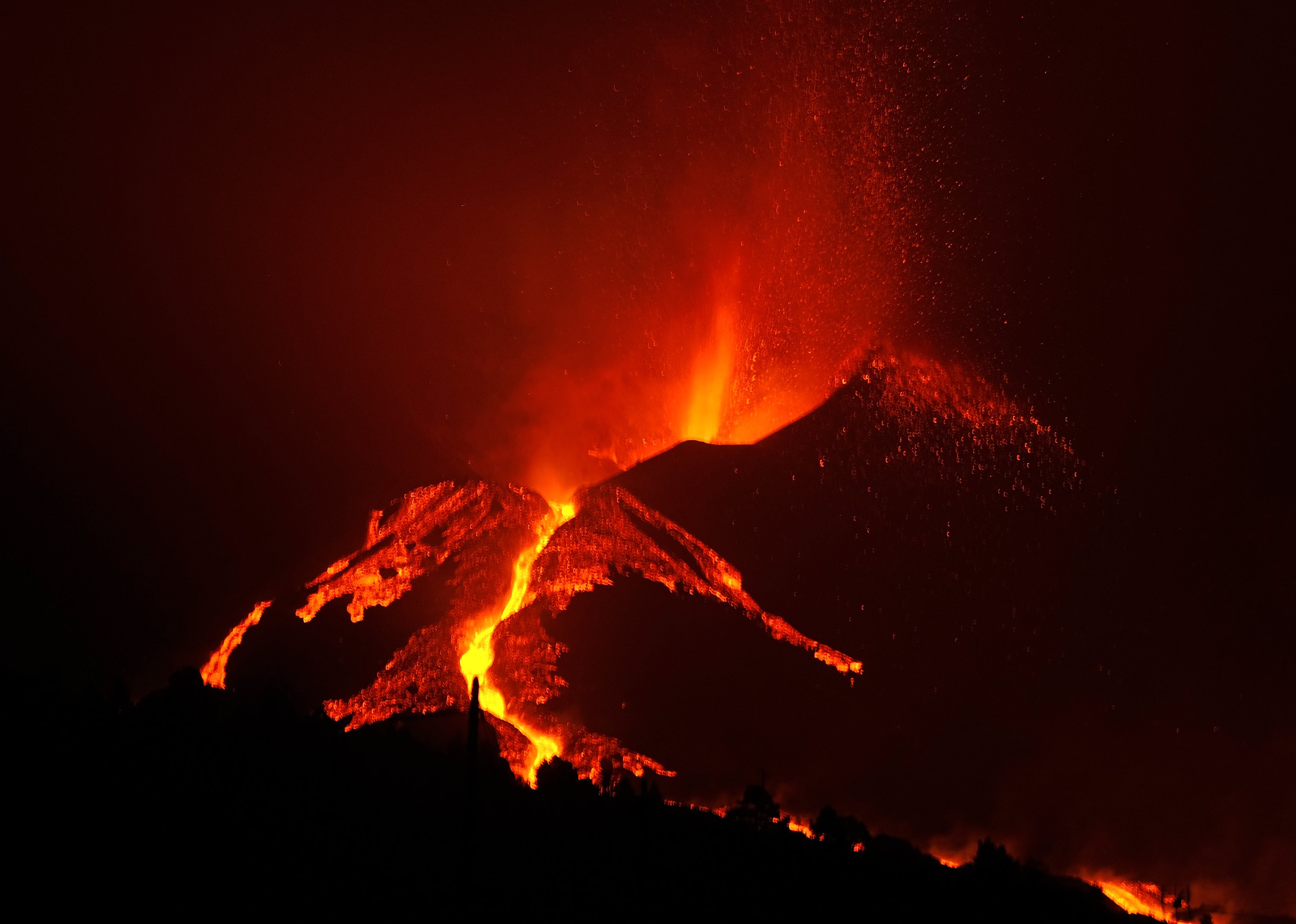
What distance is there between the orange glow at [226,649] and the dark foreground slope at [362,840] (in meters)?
7.42

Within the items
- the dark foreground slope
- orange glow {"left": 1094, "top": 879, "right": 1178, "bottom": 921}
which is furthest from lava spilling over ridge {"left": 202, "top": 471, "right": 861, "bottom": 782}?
orange glow {"left": 1094, "top": 879, "right": 1178, "bottom": 921}

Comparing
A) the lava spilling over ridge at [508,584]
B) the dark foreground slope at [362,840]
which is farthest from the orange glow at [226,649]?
the dark foreground slope at [362,840]

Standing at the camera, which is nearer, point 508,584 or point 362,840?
point 362,840

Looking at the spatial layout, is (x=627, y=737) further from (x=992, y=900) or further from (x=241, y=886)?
(x=241, y=886)

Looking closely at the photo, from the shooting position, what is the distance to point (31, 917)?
1220 centimetres

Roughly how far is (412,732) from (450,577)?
8399mm

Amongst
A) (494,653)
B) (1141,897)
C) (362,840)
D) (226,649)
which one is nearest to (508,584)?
(494,653)

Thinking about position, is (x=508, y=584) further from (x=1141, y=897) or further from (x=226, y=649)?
(x=1141, y=897)

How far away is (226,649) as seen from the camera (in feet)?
104

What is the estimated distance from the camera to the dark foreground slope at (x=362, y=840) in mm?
13867

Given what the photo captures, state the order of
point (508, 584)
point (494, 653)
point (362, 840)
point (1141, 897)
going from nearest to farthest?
point (362, 840)
point (1141, 897)
point (494, 653)
point (508, 584)

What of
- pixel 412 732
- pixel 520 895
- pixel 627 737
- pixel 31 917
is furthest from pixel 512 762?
pixel 31 917

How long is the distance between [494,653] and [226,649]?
810 cm

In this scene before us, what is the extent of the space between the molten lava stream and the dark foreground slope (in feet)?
15.3
